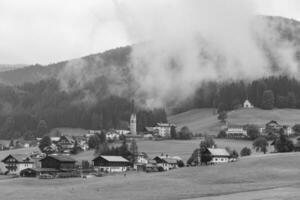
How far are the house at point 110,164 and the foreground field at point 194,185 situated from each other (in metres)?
30.9

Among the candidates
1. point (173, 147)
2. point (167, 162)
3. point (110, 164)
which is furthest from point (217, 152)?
point (173, 147)

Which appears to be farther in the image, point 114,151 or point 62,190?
point 114,151

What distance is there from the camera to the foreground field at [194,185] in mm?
78312

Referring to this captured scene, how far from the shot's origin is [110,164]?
452 feet

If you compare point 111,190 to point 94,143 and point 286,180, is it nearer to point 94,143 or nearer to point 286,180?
point 286,180

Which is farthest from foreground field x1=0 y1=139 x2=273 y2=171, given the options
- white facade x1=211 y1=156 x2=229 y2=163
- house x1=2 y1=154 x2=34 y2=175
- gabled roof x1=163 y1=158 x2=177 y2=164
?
white facade x1=211 y1=156 x2=229 y2=163

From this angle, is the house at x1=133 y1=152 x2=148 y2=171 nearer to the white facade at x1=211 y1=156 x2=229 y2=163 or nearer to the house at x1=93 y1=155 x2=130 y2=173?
the house at x1=93 y1=155 x2=130 y2=173

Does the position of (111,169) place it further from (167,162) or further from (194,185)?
(194,185)

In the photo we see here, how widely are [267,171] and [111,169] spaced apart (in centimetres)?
4614

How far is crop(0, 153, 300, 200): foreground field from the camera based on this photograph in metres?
78.3

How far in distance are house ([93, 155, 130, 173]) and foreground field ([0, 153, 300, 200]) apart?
1217 inches

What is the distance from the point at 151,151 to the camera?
172375 millimetres

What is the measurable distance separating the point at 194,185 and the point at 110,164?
2008 inches

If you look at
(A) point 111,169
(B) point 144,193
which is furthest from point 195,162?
(B) point 144,193
